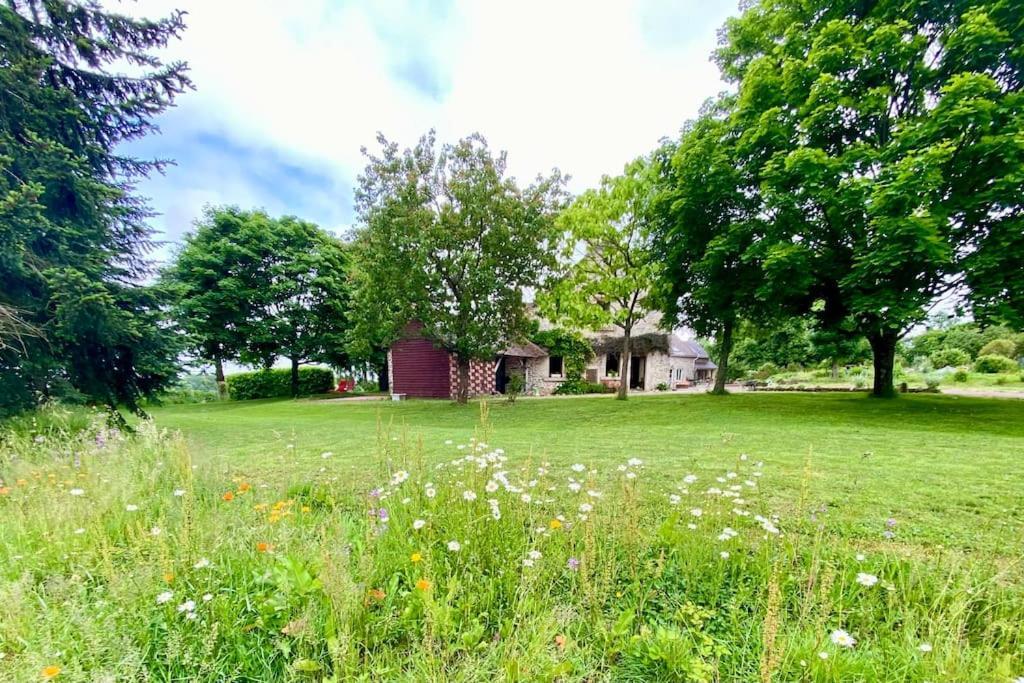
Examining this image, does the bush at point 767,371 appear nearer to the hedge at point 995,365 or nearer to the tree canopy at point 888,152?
the hedge at point 995,365

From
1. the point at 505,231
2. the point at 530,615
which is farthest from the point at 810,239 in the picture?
the point at 530,615

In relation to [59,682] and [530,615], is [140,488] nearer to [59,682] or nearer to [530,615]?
[59,682]

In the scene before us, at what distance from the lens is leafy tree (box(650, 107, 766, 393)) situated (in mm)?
10944

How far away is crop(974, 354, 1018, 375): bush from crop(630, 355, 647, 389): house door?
678 inches

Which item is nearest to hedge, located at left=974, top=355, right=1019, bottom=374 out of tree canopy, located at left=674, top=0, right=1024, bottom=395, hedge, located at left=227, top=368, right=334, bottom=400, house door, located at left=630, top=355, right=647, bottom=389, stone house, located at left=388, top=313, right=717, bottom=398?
stone house, located at left=388, top=313, right=717, bottom=398

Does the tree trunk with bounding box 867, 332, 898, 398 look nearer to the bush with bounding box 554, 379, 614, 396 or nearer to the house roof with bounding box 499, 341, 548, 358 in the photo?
the bush with bounding box 554, 379, 614, 396

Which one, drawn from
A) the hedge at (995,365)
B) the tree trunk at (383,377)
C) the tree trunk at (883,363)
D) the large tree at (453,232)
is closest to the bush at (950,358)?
the hedge at (995,365)

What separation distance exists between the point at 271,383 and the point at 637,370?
885 inches

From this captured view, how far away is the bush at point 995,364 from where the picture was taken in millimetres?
20766

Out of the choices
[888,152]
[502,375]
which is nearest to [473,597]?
[888,152]

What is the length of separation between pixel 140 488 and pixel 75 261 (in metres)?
4.74

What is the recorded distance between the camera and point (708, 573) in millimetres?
2270

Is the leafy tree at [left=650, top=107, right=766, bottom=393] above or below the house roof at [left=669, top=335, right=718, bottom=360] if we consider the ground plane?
above

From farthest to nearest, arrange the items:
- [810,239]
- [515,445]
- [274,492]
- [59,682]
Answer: [810,239] → [515,445] → [274,492] → [59,682]
